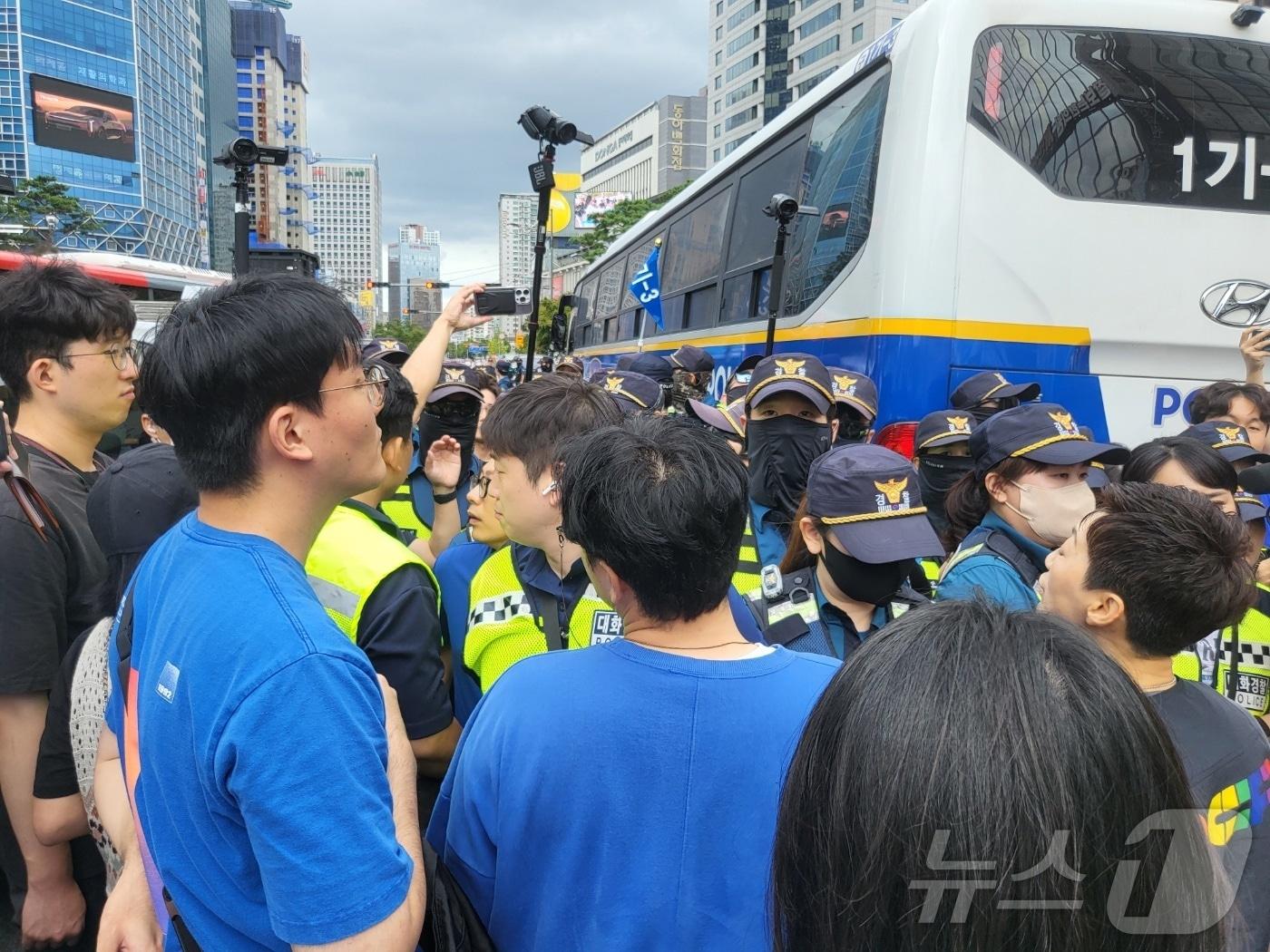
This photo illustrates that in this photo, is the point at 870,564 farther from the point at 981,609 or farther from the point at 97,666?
the point at 97,666

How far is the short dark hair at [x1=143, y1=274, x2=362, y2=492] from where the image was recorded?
1250 millimetres

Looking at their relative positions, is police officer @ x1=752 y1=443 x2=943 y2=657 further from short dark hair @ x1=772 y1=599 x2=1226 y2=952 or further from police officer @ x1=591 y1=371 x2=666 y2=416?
police officer @ x1=591 y1=371 x2=666 y2=416

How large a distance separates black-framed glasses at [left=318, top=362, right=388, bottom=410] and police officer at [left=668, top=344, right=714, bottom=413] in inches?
180

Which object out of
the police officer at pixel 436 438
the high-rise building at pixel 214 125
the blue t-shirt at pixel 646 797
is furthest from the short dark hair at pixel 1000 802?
the high-rise building at pixel 214 125

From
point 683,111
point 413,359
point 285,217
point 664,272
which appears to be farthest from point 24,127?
point 413,359

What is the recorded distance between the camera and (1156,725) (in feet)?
2.55

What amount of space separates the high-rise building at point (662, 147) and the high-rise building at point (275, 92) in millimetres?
32600

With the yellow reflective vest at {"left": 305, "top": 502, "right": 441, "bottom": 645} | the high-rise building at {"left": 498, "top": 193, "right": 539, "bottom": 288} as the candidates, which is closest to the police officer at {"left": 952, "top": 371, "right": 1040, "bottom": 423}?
the yellow reflective vest at {"left": 305, "top": 502, "right": 441, "bottom": 645}

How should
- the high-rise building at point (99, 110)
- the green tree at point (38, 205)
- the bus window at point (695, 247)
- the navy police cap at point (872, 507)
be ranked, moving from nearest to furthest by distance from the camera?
the navy police cap at point (872, 507) → the bus window at point (695, 247) → the green tree at point (38, 205) → the high-rise building at point (99, 110)

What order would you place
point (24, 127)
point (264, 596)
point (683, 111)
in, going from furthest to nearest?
point (683, 111)
point (24, 127)
point (264, 596)

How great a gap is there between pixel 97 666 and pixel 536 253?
3462 mm

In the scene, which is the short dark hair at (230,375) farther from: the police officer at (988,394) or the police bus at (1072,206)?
the police bus at (1072,206)

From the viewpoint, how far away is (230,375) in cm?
125

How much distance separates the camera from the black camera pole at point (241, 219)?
4625 millimetres
